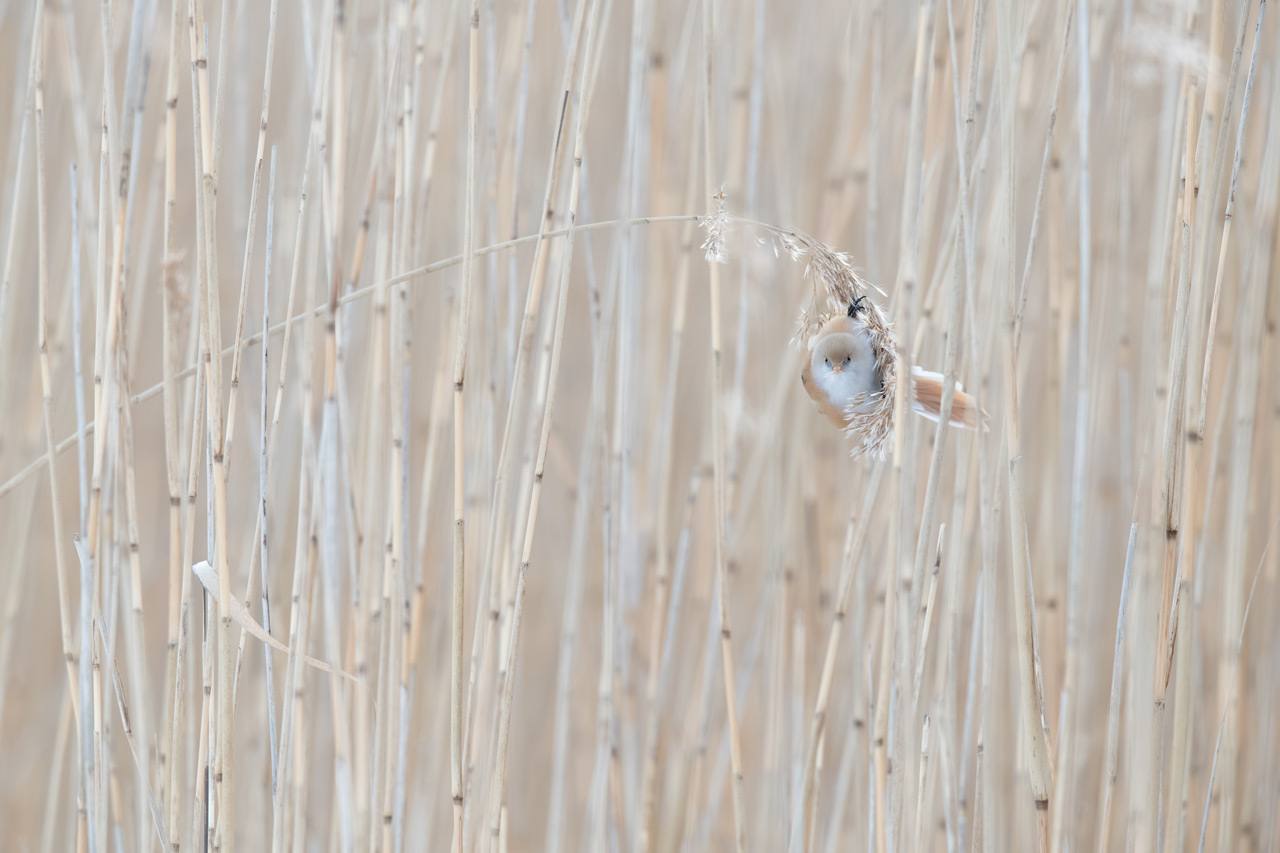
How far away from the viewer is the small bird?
2.41 feet

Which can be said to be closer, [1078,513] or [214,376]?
[214,376]

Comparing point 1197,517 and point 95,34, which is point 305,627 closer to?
point 1197,517

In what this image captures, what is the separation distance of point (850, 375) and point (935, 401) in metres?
0.06

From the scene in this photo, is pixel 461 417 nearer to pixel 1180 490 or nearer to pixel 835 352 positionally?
pixel 835 352

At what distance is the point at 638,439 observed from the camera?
129cm

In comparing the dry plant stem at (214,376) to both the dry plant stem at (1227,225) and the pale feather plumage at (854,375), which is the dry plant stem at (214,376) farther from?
the dry plant stem at (1227,225)

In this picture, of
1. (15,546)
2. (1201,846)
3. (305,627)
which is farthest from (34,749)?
(1201,846)

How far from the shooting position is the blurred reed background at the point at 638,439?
2.35 ft

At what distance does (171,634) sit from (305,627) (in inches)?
4.8

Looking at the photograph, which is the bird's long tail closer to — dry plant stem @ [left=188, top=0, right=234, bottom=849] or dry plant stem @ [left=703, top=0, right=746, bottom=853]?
dry plant stem @ [left=703, top=0, right=746, bottom=853]

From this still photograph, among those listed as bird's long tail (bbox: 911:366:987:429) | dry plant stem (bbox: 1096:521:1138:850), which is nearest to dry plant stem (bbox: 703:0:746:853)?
bird's long tail (bbox: 911:366:987:429)

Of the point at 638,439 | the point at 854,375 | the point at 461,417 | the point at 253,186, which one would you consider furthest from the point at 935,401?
the point at 638,439

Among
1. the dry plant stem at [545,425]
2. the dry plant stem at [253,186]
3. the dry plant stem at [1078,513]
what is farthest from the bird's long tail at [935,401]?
the dry plant stem at [253,186]

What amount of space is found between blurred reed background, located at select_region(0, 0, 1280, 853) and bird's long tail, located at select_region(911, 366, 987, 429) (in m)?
0.02
